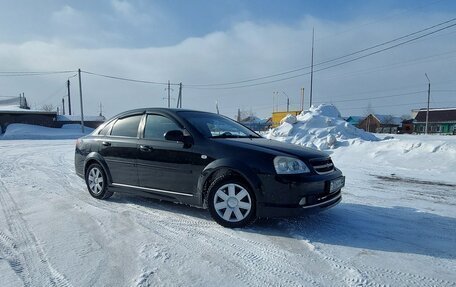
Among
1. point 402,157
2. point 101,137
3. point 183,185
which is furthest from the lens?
point 402,157

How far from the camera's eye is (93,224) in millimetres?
4555

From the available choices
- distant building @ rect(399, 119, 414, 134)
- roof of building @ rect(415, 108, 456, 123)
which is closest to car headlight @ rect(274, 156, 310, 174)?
roof of building @ rect(415, 108, 456, 123)

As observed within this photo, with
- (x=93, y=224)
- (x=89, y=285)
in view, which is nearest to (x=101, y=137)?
(x=93, y=224)

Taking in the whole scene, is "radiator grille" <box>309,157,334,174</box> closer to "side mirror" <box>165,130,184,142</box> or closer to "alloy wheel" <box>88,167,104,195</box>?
"side mirror" <box>165,130,184,142</box>

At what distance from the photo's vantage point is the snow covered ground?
305 cm

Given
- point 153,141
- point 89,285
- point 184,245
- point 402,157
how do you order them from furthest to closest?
point 402,157 < point 153,141 < point 184,245 < point 89,285

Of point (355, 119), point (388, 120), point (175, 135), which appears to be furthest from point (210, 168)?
point (355, 119)

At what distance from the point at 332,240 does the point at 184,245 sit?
68.0 inches

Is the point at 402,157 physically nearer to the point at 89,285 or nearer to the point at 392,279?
the point at 392,279

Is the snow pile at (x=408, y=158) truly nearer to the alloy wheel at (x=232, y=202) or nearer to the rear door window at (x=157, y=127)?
the alloy wheel at (x=232, y=202)

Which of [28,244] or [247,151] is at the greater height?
[247,151]

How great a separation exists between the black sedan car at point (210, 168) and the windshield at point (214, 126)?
0.05ft

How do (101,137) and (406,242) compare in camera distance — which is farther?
(101,137)

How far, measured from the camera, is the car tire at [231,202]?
425 centimetres
